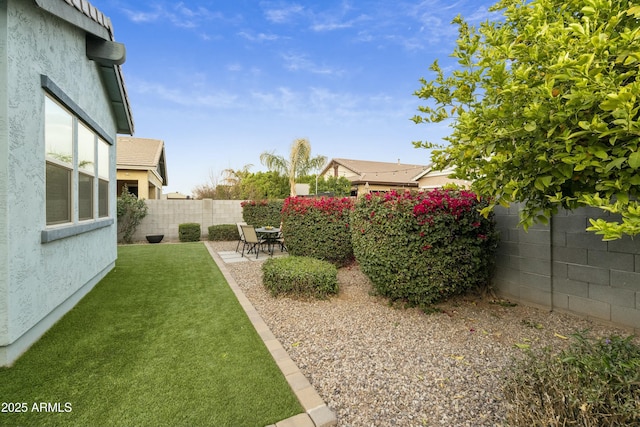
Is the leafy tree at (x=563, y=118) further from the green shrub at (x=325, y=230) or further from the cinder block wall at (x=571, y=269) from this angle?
the green shrub at (x=325, y=230)

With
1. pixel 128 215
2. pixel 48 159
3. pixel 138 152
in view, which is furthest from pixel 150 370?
pixel 138 152

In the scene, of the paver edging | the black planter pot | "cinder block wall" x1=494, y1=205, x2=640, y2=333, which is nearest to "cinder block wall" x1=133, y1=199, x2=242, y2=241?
the black planter pot

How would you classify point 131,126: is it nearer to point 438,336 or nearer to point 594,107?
point 438,336

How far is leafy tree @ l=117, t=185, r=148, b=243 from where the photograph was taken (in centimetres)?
1191

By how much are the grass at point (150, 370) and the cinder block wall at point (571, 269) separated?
13.4ft

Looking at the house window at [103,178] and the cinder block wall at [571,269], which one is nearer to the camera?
the cinder block wall at [571,269]

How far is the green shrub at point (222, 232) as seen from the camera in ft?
43.3

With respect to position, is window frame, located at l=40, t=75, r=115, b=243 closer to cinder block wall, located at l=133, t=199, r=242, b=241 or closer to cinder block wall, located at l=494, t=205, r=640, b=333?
cinder block wall, located at l=494, t=205, r=640, b=333

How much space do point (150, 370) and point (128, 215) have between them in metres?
11.4

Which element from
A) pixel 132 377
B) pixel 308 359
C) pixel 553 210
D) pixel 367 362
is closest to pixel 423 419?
pixel 367 362

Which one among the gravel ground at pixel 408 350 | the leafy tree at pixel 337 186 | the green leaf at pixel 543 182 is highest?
the leafy tree at pixel 337 186

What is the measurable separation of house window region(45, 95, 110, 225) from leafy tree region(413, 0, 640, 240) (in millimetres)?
4804

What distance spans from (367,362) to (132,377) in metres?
2.33

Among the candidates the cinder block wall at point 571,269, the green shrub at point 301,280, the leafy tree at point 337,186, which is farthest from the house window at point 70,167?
the leafy tree at point 337,186
